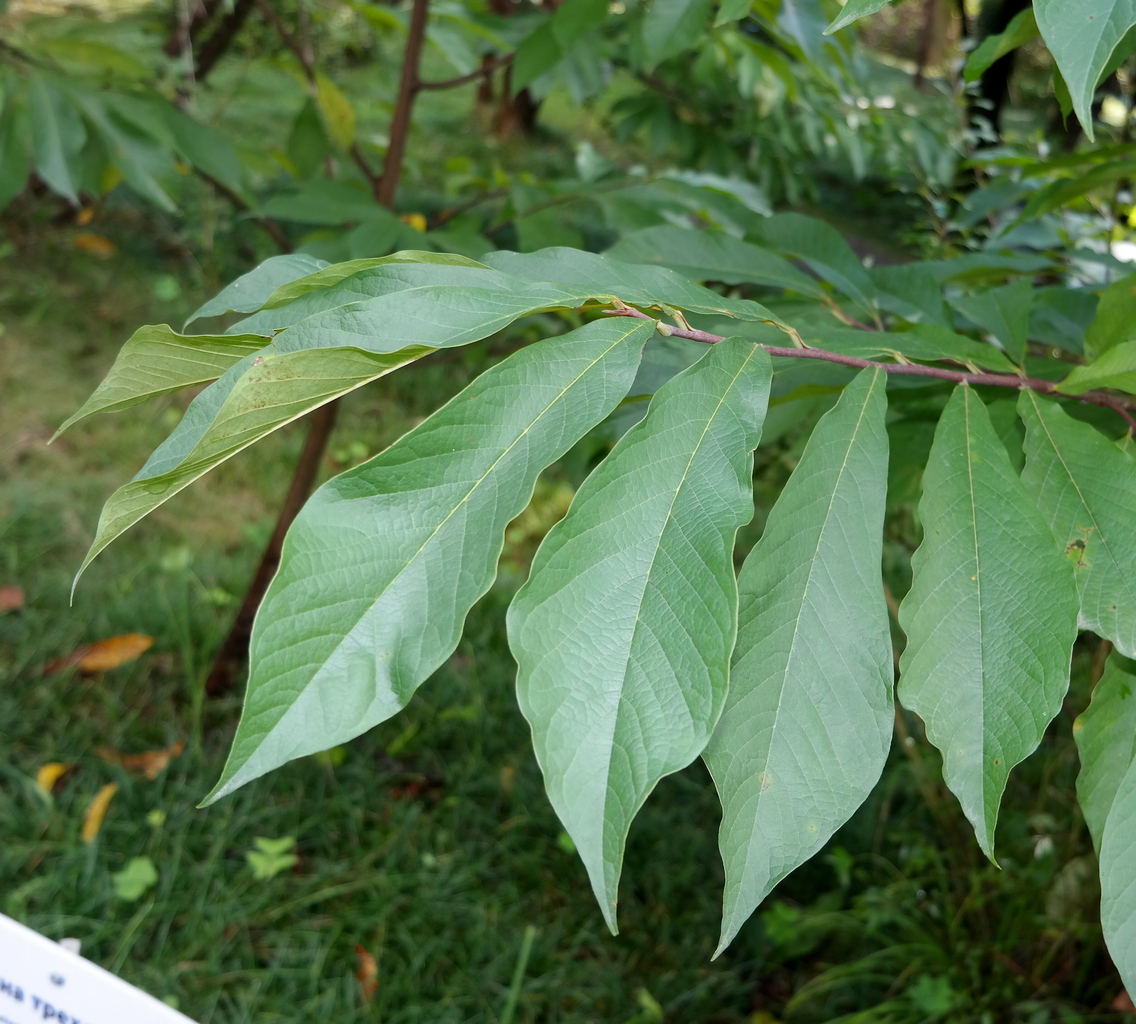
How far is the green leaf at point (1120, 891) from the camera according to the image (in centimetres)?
49

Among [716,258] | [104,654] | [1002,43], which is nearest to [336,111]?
[716,258]

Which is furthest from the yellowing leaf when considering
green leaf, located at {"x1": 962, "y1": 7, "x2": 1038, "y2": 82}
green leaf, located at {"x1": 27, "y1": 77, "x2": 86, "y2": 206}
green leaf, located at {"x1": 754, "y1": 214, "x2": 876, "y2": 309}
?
green leaf, located at {"x1": 962, "y1": 7, "x2": 1038, "y2": 82}

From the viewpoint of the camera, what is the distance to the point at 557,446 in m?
0.46

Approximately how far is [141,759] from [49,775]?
15 cm

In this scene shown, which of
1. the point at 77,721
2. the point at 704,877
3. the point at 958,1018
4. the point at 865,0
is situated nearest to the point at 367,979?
the point at 704,877

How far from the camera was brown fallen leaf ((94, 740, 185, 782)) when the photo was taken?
1.76 m

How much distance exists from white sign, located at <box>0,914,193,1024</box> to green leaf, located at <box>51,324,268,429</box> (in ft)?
1.49

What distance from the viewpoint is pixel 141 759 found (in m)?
1.78

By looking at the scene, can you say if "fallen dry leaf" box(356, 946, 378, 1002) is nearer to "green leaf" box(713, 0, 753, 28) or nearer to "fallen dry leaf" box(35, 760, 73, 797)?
"fallen dry leaf" box(35, 760, 73, 797)

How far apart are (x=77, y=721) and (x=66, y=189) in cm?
104

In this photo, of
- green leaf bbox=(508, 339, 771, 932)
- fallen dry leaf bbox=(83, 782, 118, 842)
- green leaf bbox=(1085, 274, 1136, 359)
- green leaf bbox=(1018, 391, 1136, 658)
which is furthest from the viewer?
fallen dry leaf bbox=(83, 782, 118, 842)

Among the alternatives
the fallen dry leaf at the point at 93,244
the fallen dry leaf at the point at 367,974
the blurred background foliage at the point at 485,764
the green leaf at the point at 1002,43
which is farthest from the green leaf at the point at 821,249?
the fallen dry leaf at the point at 93,244

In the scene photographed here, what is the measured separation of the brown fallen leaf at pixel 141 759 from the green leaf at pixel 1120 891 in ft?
5.34

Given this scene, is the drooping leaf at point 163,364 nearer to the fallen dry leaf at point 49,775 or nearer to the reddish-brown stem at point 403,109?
the reddish-brown stem at point 403,109
